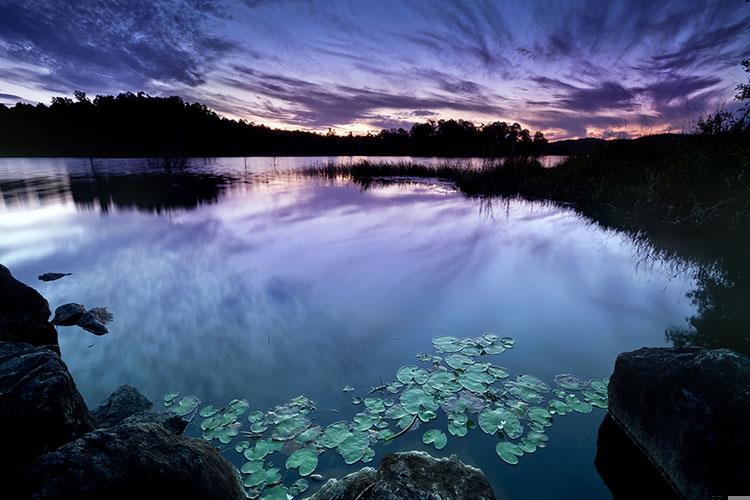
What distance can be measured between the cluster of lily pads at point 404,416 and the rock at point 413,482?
0.62 metres

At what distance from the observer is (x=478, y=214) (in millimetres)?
13312

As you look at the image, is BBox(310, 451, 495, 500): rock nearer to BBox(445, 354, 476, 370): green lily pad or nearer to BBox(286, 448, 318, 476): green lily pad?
BBox(286, 448, 318, 476): green lily pad

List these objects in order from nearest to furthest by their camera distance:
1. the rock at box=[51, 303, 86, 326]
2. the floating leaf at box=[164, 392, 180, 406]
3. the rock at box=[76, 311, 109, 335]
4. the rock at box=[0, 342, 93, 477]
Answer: the rock at box=[0, 342, 93, 477] → the floating leaf at box=[164, 392, 180, 406] → the rock at box=[76, 311, 109, 335] → the rock at box=[51, 303, 86, 326]

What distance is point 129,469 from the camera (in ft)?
5.63

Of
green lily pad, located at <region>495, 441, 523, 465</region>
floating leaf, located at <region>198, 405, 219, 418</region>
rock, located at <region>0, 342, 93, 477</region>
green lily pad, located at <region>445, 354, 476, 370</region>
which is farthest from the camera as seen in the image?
green lily pad, located at <region>445, 354, 476, 370</region>

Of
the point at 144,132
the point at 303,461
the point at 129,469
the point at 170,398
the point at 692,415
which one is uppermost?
the point at 144,132

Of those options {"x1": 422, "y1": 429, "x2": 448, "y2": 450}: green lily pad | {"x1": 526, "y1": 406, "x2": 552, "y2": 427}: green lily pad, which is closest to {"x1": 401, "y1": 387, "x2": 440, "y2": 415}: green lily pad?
{"x1": 422, "y1": 429, "x2": 448, "y2": 450}: green lily pad

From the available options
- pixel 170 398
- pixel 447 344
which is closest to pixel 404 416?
pixel 447 344

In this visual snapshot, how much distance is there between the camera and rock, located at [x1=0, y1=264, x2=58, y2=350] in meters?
4.07

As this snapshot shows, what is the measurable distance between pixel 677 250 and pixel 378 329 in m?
8.25

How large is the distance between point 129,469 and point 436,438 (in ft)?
7.54

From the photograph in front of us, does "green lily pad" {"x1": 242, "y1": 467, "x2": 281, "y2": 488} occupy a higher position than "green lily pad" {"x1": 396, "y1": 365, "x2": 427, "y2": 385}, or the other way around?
"green lily pad" {"x1": 396, "y1": 365, "x2": 427, "y2": 385}

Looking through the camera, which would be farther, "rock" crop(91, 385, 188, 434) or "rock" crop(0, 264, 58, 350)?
"rock" crop(0, 264, 58, 350)

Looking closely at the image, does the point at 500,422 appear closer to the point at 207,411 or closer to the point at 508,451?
the point at 508,451
